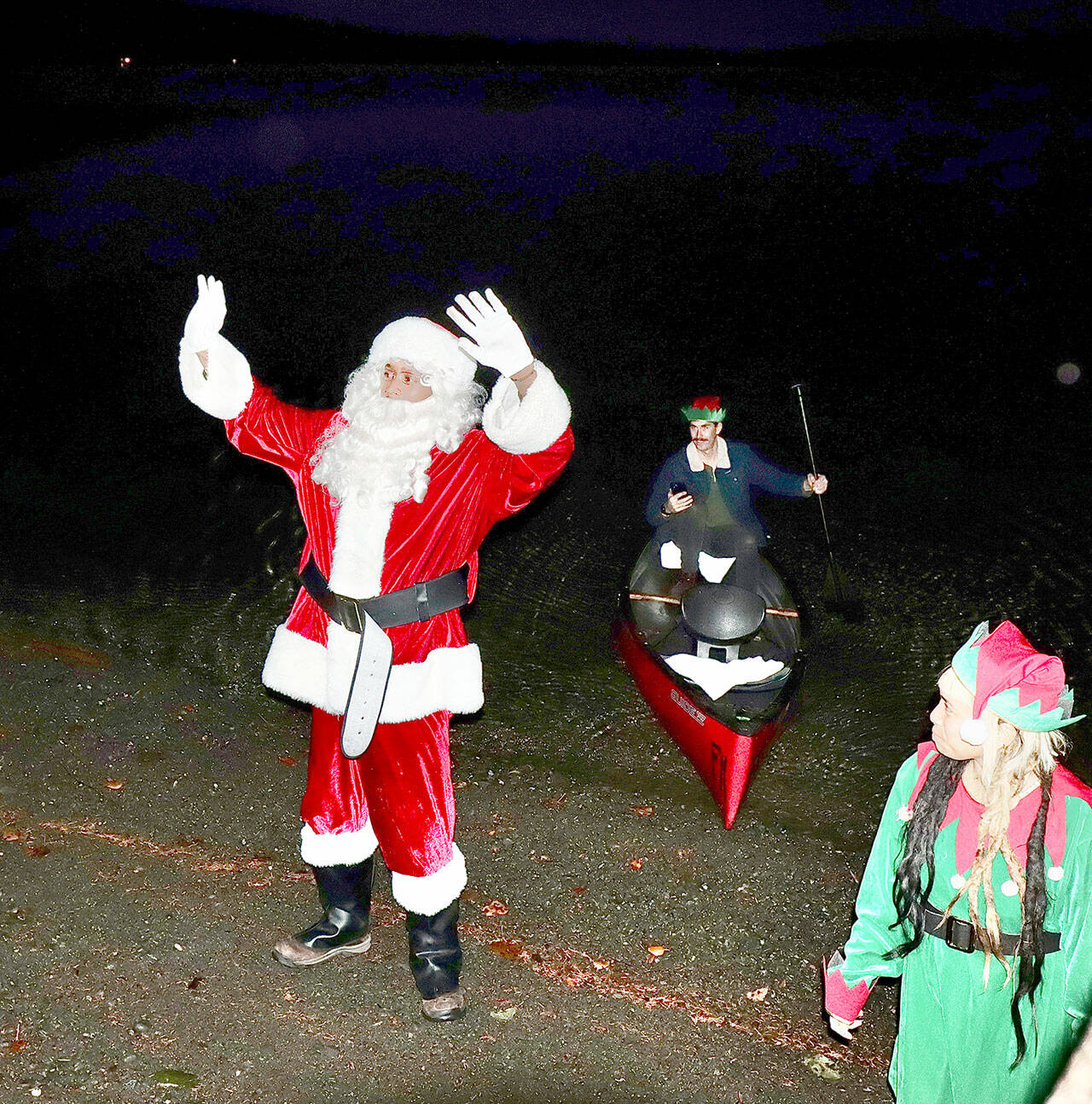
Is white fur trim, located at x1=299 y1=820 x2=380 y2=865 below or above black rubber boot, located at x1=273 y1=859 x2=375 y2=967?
above

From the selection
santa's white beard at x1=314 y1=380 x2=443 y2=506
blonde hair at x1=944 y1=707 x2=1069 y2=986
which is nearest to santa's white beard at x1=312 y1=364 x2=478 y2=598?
santa's white beard at x1=314 y1=380 x2=443 y2=506

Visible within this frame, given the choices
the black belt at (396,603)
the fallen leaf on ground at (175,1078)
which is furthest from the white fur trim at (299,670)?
the fallen leaf on ground at (175,1078)

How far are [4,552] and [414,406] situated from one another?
5310 mm

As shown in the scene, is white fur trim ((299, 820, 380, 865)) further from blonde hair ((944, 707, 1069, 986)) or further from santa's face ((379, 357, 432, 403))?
blonde hair ((944, 707, 1069, 986))

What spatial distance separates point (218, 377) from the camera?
423cm

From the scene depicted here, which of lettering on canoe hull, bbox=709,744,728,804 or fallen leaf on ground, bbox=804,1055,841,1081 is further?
lettering on canoe hull, bbox=709,744,728,804

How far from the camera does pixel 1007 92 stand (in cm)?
2759

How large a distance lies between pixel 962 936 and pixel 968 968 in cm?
12

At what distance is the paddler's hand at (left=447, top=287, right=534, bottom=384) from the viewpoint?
388cm

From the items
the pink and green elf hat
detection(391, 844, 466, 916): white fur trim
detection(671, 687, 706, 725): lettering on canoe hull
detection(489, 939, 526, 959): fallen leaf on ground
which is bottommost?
detection(489, 939, 526, 959): fallen leaf on ground

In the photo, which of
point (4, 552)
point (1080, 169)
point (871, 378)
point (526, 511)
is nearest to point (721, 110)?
point (1080, 169)

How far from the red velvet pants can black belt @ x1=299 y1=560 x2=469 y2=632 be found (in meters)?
0.38

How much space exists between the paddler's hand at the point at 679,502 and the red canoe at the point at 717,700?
0.46 m

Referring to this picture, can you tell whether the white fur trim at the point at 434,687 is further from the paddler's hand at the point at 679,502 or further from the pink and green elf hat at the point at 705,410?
the pink and green elf hat at the point at 705,410
